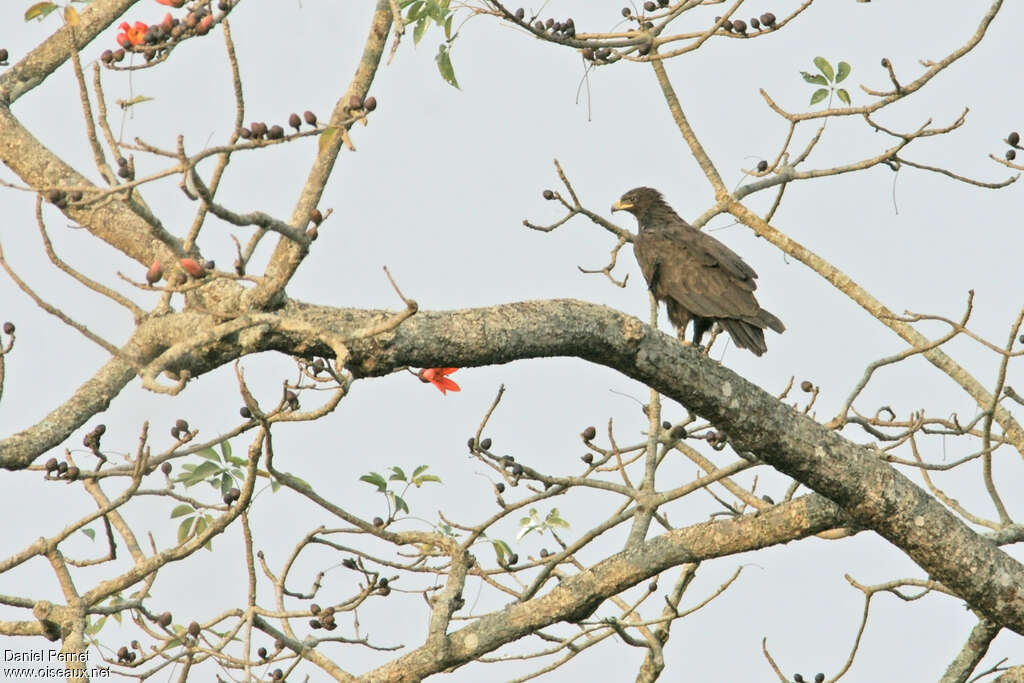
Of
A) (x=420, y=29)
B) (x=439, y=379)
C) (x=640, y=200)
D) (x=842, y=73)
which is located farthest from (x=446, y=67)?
(x=640, y=200)

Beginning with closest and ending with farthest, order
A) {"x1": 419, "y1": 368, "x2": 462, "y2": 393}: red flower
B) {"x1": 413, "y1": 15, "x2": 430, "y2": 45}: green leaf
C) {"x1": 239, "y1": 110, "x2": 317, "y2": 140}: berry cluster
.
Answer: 1. {"x1": 239, "y1": 110, "x2": 317, "y2": 140}: berry cluster
2. {"x1": 419, "y1": 368, "x2": 462, "y2": 393}: red flower
3. {"x1": 413, "y1": 15, "x2": 430, "y2": 45}: green leaf

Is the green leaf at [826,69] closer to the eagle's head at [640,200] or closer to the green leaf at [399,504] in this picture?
the eagle's head at [640,200]

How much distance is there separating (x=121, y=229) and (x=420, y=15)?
144cm

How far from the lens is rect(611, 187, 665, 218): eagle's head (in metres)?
8.54

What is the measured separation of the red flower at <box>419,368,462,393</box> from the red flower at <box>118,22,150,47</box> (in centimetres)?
150

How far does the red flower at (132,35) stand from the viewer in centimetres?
416

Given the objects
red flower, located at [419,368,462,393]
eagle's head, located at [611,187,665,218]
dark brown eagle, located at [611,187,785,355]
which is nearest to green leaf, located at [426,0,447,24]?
red flower, located at [419,368,462,393]

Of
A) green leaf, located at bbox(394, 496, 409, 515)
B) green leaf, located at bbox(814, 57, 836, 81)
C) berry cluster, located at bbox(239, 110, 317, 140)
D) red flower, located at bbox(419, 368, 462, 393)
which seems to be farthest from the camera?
green leaf, located at bbox(814, 57, 836, 81)

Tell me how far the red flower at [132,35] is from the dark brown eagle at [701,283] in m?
3.39

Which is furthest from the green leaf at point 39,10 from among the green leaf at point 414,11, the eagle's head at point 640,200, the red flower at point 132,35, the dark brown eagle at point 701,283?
the eagle's head at point 640,200

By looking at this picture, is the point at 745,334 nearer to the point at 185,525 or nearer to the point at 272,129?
the point at 185,525

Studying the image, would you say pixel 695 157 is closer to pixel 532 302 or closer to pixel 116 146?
pixel 532 302

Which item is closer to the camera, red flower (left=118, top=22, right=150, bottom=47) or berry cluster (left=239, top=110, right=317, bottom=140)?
berry cluster (left=239, top=110, right=317, bottom=140)

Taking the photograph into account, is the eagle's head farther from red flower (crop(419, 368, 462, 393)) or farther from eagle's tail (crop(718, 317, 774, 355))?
red flower (crop(419, 368, 462, 393))
